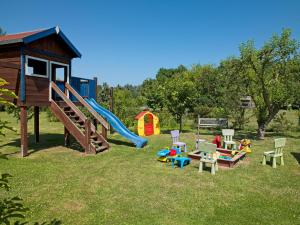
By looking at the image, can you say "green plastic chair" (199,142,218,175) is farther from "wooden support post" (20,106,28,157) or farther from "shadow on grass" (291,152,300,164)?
"wooden support post" (20,106,28,157)

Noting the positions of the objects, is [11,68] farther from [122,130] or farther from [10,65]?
[122,130]

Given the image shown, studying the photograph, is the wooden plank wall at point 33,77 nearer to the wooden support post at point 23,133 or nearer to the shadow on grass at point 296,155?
the wooden support post at point 23,133

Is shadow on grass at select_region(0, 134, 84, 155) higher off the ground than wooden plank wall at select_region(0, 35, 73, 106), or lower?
lower

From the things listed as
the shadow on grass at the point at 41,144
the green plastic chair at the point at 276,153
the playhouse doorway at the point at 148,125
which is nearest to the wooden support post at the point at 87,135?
the shadow on grass at the point at 41,144

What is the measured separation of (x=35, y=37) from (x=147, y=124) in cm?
1022

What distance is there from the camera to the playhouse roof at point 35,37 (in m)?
10.9

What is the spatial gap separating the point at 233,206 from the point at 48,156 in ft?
27.9

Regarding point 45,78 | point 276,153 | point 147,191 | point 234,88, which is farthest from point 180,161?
point 234,88

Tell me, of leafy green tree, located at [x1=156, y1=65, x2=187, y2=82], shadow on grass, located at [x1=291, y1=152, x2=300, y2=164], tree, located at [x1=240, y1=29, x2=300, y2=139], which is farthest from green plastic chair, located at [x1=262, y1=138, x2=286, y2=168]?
leafy green tree, located at [x1=156, y1=65, x2=187, y2=82]

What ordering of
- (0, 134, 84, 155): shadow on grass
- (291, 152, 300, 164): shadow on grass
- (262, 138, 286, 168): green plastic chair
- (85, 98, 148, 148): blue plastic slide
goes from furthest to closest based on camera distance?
(85, 98, 148, 148): blue plastic slide → (0, 134, 84, 155): shadow on grass → (291, 152, 300, 164): shadow on grass → (262, 138, 286, 168): green plastic chair

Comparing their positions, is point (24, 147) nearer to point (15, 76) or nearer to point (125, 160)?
point (15, 76)

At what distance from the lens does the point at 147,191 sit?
7.47 meters

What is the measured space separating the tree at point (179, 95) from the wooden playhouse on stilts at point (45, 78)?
270 inches

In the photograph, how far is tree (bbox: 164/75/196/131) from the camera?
62.1 feet
